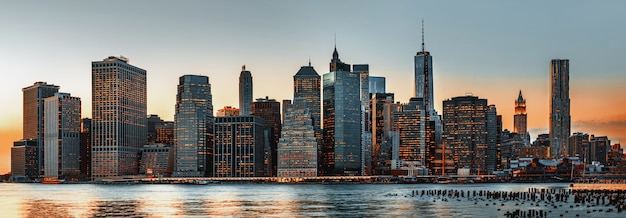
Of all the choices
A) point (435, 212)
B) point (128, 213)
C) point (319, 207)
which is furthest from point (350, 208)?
point (128, 213)

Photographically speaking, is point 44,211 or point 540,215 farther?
point 44,211

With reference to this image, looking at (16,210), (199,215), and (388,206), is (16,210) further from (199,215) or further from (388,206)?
(388,206)

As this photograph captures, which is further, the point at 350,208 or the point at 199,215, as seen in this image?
the point at 350,208

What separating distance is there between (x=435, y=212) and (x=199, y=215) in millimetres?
39438

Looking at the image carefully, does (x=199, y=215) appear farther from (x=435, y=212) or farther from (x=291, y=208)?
(x=435, y=212)

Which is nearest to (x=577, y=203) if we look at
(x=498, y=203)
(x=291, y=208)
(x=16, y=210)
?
(x=498, y=203)

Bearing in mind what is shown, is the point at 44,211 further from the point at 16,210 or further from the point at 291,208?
the point at 291,208

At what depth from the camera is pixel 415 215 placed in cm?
12438

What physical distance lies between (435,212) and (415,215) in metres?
6.97

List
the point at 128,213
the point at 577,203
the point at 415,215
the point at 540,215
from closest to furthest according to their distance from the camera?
the point at 540,215 → the point at 415,215 → the point at 128,213 → the point at 577,203

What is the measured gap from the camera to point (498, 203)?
494 feet

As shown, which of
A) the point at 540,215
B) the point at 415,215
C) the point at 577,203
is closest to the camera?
the point at 540,215

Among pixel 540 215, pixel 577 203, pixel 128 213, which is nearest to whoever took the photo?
pixel 540 215

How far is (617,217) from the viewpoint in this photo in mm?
113562
